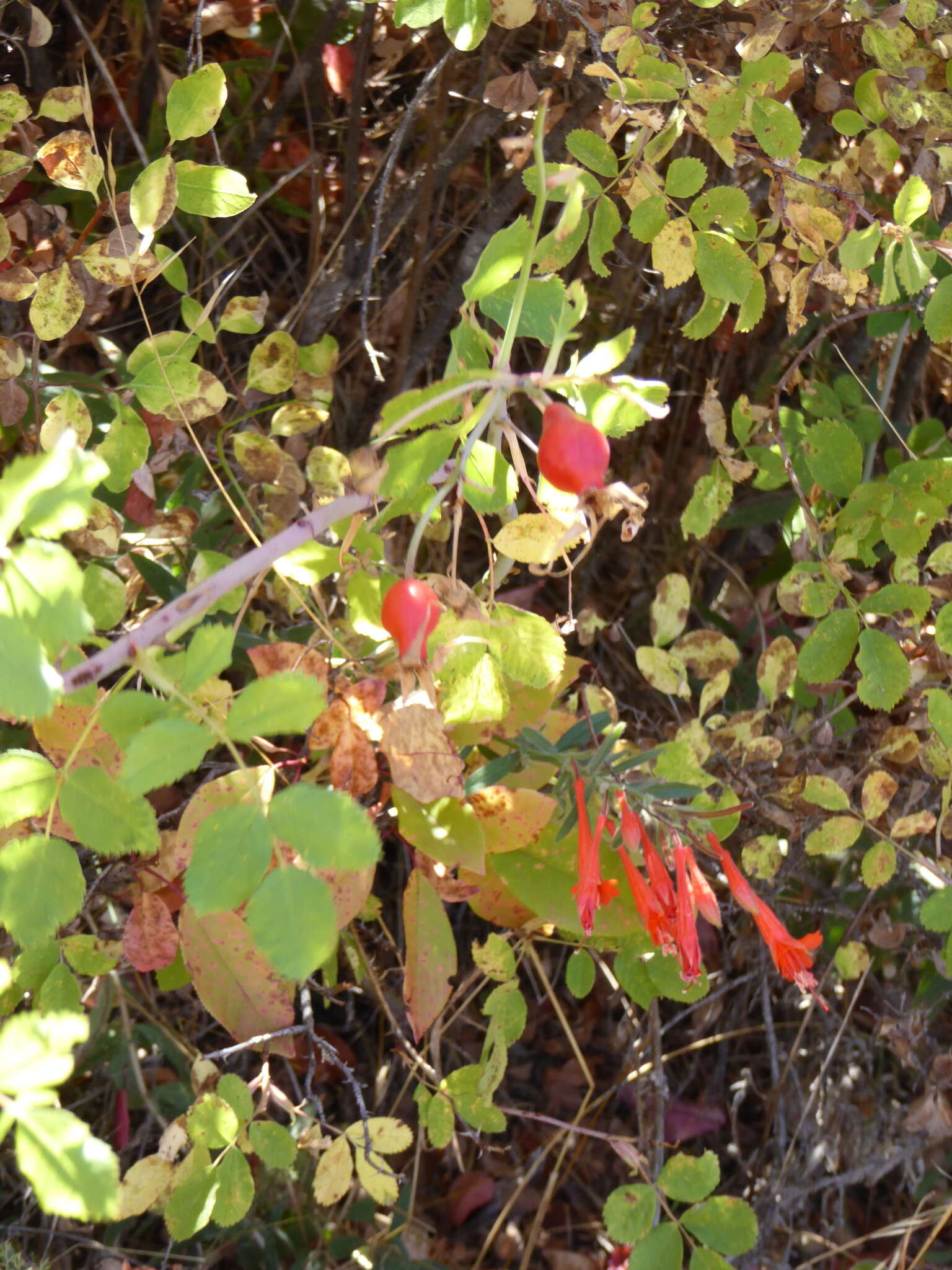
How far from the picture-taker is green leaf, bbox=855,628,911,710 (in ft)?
3.07

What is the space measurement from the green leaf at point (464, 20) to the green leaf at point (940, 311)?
44 cm

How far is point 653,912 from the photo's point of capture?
0.75 meters

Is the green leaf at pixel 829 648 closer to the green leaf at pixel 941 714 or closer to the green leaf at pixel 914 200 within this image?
the green leaf at pixel 941 714

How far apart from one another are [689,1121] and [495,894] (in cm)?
78

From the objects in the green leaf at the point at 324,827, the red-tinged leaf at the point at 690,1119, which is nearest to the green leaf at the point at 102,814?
the green leaf at the point at 324,827

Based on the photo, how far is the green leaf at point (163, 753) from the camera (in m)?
0.50

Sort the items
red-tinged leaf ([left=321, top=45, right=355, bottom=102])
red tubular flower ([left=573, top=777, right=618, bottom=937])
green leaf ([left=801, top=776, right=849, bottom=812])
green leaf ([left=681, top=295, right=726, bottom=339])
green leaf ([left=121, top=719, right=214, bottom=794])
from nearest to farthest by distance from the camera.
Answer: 1. green leaf ([left=121, top=719, right=214, bottom=794])
2. red tubular flower ([left=573, top=777, right=618, bottom=937])
3. green leaf ([left=681, top=295, right=726, bottom=339])
4. green leaf ([left=801, top=776, right=849, bottom=812])
5. red-tinged leaf ([left=321, top=45, right=355, bottom=102])

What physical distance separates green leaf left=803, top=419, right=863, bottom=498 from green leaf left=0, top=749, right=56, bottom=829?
0.78m

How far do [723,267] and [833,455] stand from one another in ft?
0.89

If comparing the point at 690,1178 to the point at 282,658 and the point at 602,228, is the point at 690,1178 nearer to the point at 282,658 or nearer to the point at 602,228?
the point at 282,658

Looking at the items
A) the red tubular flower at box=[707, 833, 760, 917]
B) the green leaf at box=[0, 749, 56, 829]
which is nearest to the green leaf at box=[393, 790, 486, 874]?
the red tubular flower at box=[707, 833, 760, 917]

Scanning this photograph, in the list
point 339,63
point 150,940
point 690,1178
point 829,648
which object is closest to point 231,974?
point 150,940

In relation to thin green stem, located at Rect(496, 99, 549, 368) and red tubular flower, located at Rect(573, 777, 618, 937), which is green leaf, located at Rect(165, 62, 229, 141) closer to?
thin green stem, located at Rect(496, 99, 549, 368)

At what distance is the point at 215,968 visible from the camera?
2.63ft
